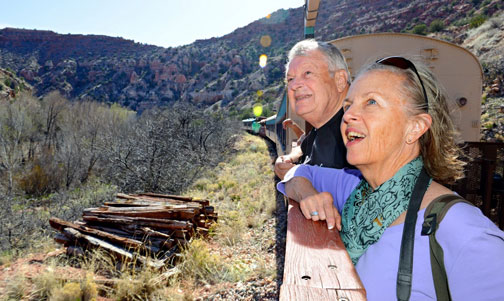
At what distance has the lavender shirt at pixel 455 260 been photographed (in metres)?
0.74

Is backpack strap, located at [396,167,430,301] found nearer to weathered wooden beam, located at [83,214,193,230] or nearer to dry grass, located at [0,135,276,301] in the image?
dry grass, located at [0,135,276,301]

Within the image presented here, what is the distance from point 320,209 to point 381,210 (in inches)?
13.1

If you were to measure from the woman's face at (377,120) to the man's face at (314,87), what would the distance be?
93 centimetres

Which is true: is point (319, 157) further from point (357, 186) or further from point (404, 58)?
point (404, 58)

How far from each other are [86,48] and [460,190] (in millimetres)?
116331

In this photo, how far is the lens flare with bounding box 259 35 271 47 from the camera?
90125mm

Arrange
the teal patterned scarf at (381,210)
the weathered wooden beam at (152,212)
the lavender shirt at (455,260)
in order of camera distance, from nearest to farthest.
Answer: the lavender shirt at (455,260) → the teal patterned scarf at (381,210) → the weathered wooden beam at (152,212)

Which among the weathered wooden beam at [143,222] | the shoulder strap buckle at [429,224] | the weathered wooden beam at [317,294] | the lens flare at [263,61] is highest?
the lens flare at [263,61]

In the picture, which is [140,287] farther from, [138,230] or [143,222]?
[143,222]

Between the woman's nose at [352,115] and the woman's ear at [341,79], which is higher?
the woman's ear at [341,79]

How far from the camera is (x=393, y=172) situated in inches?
48.7

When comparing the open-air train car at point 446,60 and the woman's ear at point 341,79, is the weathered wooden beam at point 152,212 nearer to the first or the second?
the open-air train car at point 446,60

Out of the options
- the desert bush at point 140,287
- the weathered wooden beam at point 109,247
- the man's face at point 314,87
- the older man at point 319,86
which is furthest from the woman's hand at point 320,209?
the weathered wooden beam at point 109,247

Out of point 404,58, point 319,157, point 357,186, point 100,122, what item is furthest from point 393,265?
point 100,122
